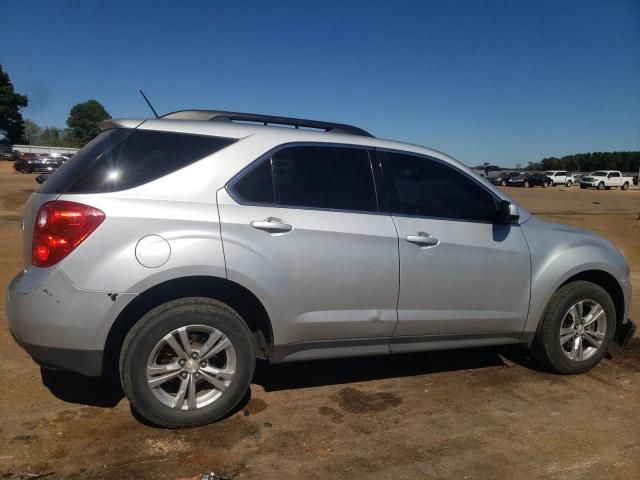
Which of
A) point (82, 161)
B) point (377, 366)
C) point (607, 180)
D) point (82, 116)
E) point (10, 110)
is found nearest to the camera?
point (82, 161)

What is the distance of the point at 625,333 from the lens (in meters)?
4.68

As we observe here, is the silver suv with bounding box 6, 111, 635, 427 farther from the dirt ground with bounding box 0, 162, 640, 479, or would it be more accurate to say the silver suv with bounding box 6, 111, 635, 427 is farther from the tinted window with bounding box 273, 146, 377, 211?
the dirt ground with bounding box 0, 162, 640, 479

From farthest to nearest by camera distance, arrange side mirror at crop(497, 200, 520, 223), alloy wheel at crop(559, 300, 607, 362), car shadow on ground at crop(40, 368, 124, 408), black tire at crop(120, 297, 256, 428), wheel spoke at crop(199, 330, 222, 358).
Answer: alloy wheel at crop(559, 300, 607, 362) → side mirror at crop(497, 200, 520, 223) → car shadow on ground at crop(40, 368, 124, 408) → wheel spoke at crop(199, 330, 222, 358) → black tire at crop(120, 297, 256, 428)

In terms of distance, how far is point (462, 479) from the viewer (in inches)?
116

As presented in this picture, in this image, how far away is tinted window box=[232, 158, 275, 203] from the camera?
343cm

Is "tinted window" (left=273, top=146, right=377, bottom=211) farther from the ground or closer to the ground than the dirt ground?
farther from the ground

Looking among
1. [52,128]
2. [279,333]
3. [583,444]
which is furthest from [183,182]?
[52,128]

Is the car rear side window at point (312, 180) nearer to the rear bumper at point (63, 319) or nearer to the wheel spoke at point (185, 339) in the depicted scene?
the wheel spoke at point (185, 339)

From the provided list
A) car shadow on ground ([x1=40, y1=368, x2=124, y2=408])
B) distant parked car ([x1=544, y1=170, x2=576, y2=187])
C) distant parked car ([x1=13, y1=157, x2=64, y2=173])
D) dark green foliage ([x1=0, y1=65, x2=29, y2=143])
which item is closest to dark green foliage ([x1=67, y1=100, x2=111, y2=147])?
dark green foliage ([x1=0, y1=65, x2=29, y2=143])

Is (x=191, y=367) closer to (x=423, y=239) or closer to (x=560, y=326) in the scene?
(x=423, y=239)

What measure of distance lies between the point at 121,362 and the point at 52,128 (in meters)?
138

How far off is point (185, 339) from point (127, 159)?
1131 millimetres

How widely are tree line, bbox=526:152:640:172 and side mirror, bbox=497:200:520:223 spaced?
363ft

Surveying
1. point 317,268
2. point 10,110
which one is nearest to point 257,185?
point 317,268
